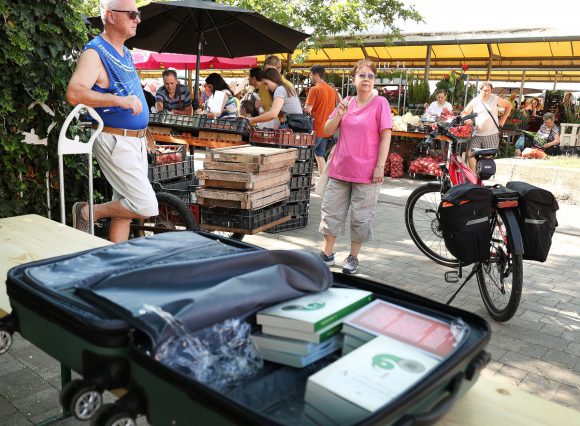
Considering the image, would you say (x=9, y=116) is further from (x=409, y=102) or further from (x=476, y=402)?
(x=409, y=102)

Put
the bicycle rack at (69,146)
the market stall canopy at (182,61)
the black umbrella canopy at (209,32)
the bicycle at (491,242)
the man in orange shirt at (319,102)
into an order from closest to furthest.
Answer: the bicycle rack at (69,146)
the bicycle at (491,242)
the black umbrella canopy at (209,32)
the man in orange shirt at (319,102)
the market stall canopy at (182,61)

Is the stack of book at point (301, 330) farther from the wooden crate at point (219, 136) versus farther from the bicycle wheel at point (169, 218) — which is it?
the wooden crate at point (219, 136)

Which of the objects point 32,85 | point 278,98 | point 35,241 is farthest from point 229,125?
point 35,241

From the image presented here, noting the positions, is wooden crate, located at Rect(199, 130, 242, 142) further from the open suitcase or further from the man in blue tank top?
the open suitcase

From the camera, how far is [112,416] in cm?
125

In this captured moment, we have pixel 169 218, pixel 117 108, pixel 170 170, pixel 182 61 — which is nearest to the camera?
pixel 117 108

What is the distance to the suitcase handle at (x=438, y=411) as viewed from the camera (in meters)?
1.09

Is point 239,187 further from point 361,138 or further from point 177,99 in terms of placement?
point 177,99

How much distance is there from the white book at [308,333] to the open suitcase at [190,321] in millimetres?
66

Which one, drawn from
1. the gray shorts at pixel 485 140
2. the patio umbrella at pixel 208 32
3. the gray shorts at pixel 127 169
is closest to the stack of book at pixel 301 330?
the gray shorts at pixel 127 169

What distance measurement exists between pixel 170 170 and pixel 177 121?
87.3 inches

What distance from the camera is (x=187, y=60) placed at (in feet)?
46.3

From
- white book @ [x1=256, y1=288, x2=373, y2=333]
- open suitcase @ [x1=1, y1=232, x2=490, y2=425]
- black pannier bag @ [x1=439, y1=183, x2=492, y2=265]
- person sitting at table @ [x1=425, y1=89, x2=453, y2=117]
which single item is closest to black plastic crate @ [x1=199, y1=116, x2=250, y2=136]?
black pannier bag @ [x1=439, y1=183, x2=492, y2=265]

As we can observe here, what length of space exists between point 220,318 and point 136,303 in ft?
0.70
